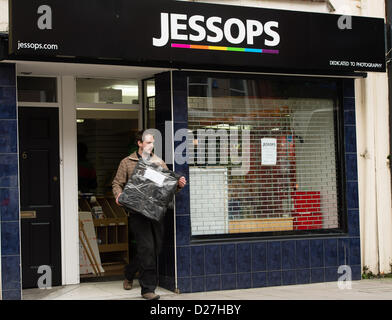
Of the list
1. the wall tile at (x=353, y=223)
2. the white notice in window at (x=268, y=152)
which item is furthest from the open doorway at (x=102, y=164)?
the wall tile at (x=353, y=223)

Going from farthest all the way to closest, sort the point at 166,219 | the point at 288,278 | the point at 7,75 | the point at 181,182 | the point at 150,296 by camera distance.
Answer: the point at 288,278 < the point at 166,219 < the point at 181,182 < the point at 150,296 < the point at 7,75

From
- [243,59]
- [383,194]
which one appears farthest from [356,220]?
[243,59]

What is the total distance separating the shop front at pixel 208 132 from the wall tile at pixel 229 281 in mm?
16

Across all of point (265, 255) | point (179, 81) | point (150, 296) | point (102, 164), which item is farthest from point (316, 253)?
point (102, 164)

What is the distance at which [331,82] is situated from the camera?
9617 millimetres

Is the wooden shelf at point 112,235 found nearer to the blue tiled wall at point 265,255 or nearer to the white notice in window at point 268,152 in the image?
the blue tiled wall at point 265,255

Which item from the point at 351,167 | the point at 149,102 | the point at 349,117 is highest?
the point at 149,102

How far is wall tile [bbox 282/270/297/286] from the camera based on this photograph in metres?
9.04

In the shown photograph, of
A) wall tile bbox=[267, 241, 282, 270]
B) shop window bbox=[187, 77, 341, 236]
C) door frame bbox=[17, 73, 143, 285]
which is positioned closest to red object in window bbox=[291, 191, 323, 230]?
shop window bbox=[187, 77, 341, 236]

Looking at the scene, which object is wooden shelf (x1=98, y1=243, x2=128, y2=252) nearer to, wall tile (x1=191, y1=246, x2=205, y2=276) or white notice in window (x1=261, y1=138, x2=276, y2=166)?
wall tile (x1=191, y1=246, x2=205, y2=276)

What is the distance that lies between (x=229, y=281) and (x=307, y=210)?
1.66 m

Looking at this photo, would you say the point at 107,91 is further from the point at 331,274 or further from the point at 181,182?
the point at 331,274

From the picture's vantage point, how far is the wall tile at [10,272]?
25.4 ft

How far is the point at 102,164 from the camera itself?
1120 cm
